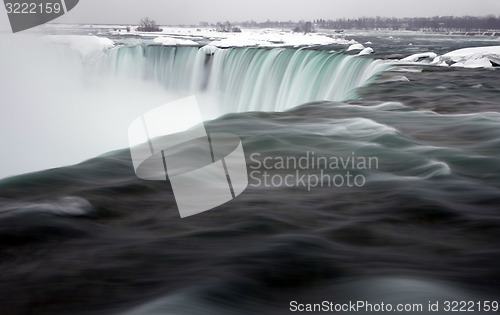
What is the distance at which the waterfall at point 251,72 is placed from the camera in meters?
15.2

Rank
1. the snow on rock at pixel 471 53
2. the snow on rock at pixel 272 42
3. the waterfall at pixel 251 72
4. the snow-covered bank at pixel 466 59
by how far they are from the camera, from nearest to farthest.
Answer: the waterfall at pixel 251 72
the snow-covered bank at pixel 466 59
the snow on rock at pixel 471 53
the snow on rock at pixel 272 42

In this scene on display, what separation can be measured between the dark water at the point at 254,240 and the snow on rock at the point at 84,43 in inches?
1208

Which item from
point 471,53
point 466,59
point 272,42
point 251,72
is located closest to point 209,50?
point 251,72

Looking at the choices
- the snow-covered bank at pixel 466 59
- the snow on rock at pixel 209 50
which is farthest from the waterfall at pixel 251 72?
the snow-covered bank at pixel 466 59

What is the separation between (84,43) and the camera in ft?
121

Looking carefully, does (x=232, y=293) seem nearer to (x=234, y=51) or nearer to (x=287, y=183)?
(x=287, y=183)

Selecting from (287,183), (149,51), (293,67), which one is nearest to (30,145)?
(149,51)

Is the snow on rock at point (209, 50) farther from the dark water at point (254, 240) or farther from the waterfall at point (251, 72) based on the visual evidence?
the dark water at point (254, 240)

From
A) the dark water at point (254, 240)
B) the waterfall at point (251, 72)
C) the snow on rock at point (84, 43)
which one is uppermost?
the snow on rock at point (84, 43)

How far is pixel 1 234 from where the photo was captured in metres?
3.28

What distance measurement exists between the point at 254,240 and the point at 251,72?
56.8 feet

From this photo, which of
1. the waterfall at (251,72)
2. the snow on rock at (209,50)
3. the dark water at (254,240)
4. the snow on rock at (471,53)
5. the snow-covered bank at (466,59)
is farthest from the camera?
the snow on rock at (209,50)

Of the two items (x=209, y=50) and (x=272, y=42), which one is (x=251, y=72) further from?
(x=272, y=42)

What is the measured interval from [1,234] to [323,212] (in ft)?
6.64
